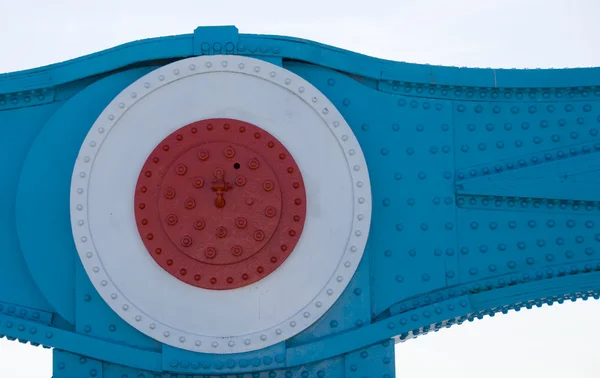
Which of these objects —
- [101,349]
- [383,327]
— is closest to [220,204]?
[101,349]

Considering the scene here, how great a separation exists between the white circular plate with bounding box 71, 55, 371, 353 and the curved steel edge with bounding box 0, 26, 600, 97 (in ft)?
0.52

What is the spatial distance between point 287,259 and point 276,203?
440 mm

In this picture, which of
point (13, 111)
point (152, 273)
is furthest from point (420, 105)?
point (13, 111)

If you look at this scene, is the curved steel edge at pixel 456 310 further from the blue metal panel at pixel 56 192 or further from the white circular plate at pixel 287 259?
the blue metal panel at pixel 56 192

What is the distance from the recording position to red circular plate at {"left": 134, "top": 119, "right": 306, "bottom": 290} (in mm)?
9328

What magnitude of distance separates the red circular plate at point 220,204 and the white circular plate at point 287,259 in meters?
0.09

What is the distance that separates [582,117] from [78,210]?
4.06 meters

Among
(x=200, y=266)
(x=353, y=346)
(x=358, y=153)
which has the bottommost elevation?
(x=353, y=346)

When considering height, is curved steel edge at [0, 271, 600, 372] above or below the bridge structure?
below

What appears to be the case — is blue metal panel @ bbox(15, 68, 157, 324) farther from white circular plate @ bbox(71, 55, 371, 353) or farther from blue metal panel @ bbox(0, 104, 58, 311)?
white circular plate @ bbox(71, 55, 371, 353)

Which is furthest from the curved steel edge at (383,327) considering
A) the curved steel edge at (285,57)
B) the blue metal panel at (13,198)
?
the curved steel edge at (285,57)

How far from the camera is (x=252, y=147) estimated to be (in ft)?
30.9

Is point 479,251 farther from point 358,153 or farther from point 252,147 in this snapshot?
point 252,147

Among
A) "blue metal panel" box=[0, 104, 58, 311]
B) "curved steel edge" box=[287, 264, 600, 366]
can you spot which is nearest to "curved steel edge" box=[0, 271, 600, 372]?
"curved steel edge" box=[287, 264, 600, 366]
